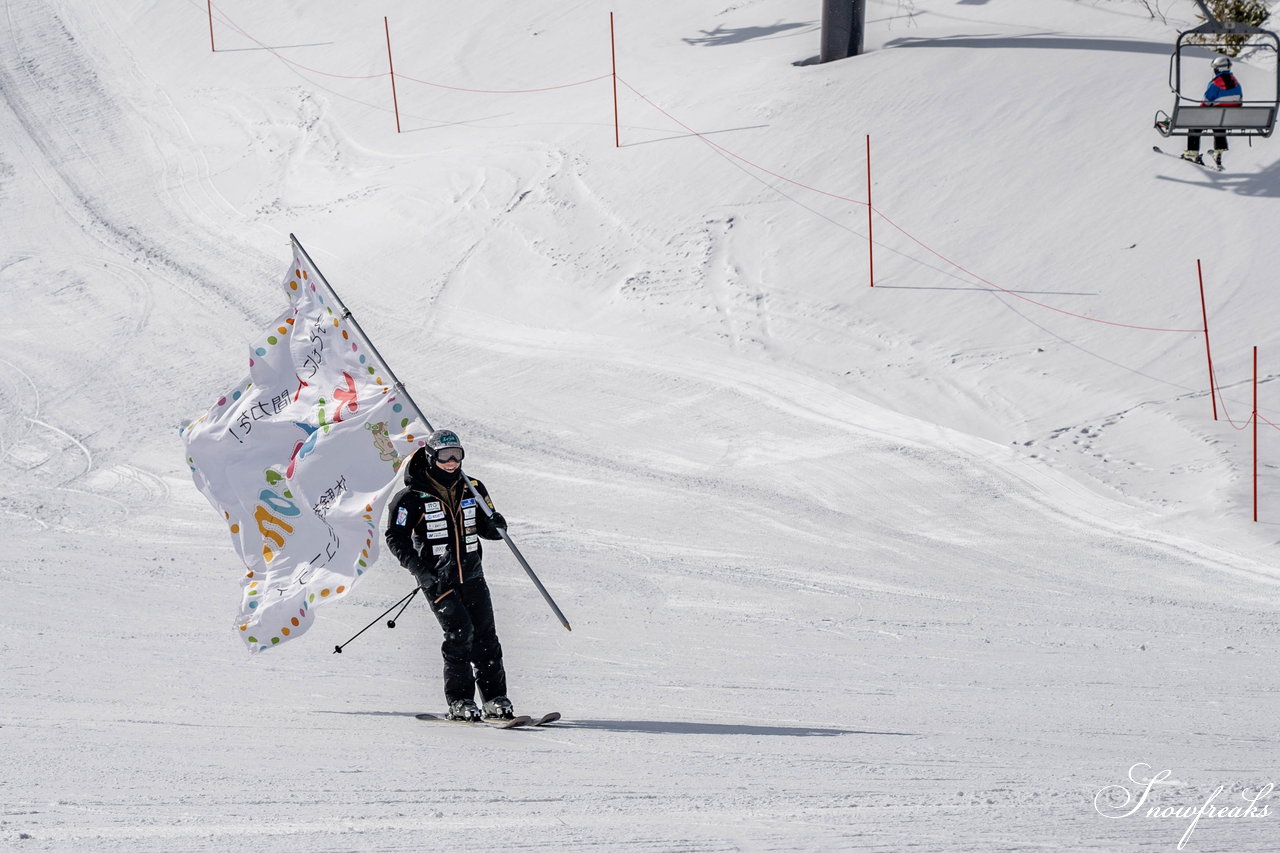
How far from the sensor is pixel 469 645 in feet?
22.8

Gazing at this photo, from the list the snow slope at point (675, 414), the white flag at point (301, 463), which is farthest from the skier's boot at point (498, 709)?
the white flag at point (301, 463)

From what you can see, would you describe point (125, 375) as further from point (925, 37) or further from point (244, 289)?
point (925, 37)

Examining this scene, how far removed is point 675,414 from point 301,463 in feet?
19.9

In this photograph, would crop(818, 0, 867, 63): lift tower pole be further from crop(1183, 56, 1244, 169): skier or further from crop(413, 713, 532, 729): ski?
crop(413, 713, 532, 729): ski

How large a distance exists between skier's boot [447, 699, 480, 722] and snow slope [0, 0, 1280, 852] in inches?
7.5

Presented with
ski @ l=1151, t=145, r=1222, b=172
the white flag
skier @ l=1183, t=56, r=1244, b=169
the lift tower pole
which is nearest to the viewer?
the white flag

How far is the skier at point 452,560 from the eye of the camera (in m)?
6.83

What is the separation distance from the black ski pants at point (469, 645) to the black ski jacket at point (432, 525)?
0.09 m

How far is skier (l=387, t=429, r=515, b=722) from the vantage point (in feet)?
22.4

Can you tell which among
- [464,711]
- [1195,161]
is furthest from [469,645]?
[1195,161]

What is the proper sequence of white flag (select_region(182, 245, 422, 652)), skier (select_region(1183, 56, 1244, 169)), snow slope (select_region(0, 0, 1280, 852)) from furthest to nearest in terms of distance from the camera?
skier (select_region(1183, 56, 1244, 169)) → white flag (select_region(182, 245, 422, 652)) → snow slope (select_region(0, 0, 1280, 852))

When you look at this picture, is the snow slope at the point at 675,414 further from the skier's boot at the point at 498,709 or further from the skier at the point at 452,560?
the skier at the point at 452,560

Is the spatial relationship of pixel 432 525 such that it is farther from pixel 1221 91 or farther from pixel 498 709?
pixel 1221 91

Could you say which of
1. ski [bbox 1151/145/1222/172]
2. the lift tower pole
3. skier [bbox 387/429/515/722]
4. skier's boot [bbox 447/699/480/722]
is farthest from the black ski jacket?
the lift tower pole
